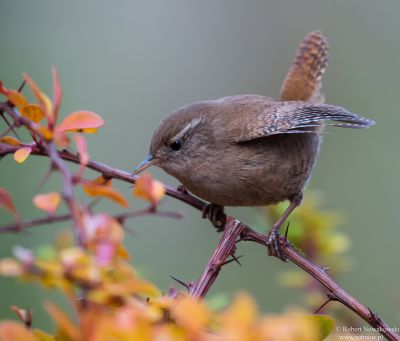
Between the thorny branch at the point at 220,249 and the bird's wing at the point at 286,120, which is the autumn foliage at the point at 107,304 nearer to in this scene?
the thorny branch at the point at 220,249

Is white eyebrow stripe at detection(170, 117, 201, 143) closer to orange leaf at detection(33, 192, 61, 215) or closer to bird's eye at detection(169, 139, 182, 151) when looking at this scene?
bird's eye at detection(169, 139, 182, 151)

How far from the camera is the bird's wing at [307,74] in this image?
469cm

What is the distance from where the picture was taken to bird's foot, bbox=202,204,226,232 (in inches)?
135

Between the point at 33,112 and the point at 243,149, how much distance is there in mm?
2152

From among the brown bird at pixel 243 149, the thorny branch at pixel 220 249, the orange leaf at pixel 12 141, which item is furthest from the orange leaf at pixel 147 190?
the brown bird at pixel 243 149

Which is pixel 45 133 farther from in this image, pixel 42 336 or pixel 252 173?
pixel 252 173

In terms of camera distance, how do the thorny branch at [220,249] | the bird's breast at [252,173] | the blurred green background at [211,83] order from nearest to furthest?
the thorny branch at [220,249] < the bird's breast at [252,173] < the blurred green background at [211,83]

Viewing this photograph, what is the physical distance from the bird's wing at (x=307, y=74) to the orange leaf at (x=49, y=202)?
11.5ft

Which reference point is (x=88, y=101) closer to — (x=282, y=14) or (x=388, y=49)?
(x=282, y=14)

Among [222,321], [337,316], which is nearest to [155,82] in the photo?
[337,316]

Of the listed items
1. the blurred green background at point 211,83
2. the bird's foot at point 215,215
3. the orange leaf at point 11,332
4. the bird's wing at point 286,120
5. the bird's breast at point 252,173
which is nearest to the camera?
the orange leaf at point 11,332

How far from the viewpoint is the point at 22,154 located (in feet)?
5.68

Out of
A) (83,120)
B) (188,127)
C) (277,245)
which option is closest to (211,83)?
(188,127)

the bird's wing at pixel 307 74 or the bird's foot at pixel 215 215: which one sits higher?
the bird's wing at pixel 307 74
